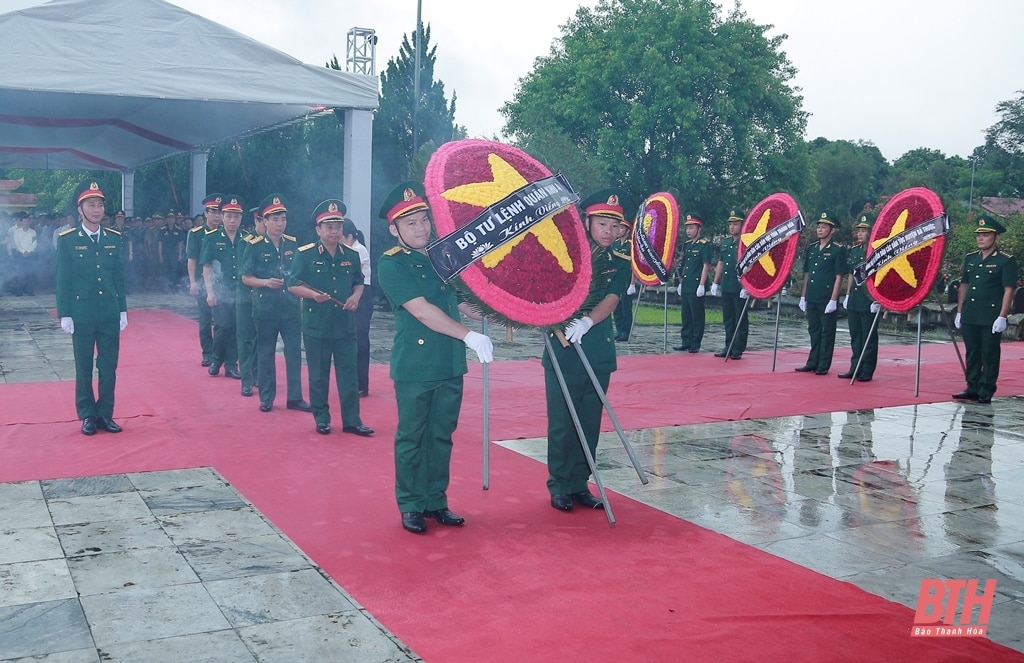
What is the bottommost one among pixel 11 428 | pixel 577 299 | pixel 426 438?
pixel 11 428

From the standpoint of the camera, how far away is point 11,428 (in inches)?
280

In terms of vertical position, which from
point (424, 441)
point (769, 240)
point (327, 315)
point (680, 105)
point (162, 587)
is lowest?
point (162, 587)

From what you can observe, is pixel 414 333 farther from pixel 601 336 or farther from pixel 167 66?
pixel 167 66

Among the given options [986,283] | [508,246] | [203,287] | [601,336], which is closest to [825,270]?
[986,283]

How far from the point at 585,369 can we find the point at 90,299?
392 cm

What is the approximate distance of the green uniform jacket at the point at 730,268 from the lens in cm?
1284

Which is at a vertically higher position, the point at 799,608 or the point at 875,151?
the point at 875,151

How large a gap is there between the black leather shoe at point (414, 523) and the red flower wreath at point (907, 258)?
6702 mm

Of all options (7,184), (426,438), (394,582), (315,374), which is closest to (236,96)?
(315,374)

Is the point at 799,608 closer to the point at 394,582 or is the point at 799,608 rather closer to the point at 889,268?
the point at 394,582

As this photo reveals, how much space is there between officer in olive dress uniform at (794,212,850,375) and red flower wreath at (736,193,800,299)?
0.96ft

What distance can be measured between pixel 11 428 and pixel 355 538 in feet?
12.6

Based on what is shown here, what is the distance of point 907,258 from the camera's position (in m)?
9.80

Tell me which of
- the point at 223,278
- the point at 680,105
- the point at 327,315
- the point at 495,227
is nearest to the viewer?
the point at 495,227
